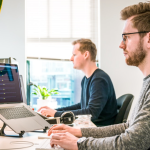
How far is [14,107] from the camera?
1450 millimetres

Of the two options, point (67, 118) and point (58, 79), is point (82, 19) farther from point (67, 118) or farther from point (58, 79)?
point (67, 118)

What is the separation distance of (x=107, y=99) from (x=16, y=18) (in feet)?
6.44

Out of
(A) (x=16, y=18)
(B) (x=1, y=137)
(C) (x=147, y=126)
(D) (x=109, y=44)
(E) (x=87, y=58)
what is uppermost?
(A) (x=16, y=18)

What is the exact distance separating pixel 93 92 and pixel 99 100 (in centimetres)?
10

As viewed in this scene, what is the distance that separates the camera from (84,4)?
3.37 meters

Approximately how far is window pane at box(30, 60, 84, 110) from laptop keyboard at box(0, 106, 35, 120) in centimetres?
199

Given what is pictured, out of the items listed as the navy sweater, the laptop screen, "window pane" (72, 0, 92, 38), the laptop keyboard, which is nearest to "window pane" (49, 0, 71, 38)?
"window pane" (72, 0, 92, 38)

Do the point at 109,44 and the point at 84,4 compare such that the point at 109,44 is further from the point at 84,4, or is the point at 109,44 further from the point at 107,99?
the point at 107,99

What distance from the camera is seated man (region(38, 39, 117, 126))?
1.96 metres

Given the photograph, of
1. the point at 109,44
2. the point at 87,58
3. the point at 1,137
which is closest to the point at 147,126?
the point at 1,137

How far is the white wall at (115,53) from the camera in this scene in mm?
3223

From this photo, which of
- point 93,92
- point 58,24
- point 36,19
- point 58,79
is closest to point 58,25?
point 58,24

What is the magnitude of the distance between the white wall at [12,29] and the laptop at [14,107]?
1.77 m

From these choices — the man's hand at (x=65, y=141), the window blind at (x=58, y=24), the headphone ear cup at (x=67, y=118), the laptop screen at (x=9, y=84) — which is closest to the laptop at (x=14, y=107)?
the laptop screen at (x=9, y=84)
